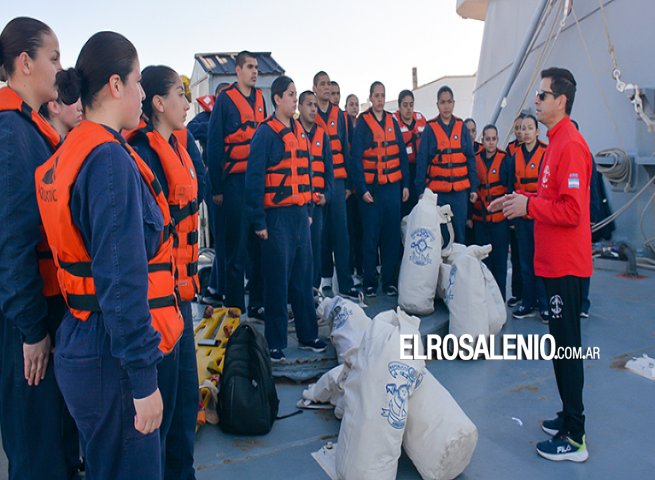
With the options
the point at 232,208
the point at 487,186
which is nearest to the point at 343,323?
the point at 232,208

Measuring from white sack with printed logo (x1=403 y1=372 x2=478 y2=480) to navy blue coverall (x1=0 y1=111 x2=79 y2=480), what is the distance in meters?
1.55

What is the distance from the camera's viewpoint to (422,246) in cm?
493

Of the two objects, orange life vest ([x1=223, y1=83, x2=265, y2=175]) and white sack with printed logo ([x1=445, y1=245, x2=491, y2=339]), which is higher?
orange life vest ([x1=223, y1=83, x2=265, y2=175])

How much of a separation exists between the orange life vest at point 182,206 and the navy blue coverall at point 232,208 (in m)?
2.18

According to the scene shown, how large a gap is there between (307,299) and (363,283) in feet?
5.39

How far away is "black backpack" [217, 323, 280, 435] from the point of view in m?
3.13

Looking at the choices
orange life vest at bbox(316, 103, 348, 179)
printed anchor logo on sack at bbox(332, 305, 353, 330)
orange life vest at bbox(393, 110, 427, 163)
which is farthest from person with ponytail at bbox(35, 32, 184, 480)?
orange life vest at bbox(393, 110, 427, 163)

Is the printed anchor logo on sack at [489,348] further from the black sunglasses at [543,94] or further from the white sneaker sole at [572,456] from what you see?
the black sunglasses at [543,94]

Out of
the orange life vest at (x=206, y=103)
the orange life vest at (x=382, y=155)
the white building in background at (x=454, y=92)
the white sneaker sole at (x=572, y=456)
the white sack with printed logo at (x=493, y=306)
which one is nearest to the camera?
the white sneaker sole at (x=572, y=456)

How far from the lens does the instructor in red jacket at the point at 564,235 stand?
2865 millimetres

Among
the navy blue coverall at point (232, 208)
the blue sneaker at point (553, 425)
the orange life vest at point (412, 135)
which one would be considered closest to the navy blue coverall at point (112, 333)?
the blue sneaker at point (553, 425)

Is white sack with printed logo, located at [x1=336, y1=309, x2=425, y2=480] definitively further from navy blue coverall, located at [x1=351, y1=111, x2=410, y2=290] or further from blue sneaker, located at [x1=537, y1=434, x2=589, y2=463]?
A: navy blue coverall, located at [x1=351, y1=111, x2=410, y2=290]

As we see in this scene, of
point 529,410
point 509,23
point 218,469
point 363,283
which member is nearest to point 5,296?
point 218,469

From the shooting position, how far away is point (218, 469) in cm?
285
